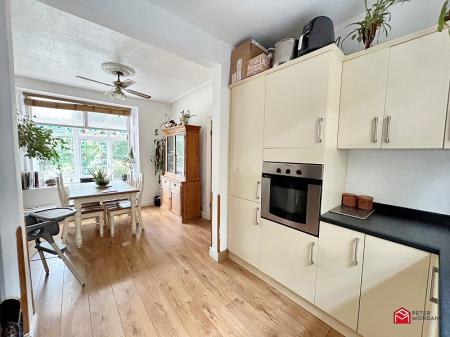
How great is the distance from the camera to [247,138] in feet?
6.67

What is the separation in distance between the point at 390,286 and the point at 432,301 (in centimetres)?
17

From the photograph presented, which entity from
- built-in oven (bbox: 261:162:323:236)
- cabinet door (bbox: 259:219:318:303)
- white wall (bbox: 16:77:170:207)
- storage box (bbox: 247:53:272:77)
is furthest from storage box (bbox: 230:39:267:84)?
white wall (bbox: 16:77:170:207)

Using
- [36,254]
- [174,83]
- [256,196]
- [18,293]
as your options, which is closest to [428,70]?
[256,196]

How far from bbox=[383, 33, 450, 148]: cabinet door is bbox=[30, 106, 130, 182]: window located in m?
4.92

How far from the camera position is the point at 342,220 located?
136 centimetres

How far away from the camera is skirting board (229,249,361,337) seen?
140 cm

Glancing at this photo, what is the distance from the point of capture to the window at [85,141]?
3773 millimetres

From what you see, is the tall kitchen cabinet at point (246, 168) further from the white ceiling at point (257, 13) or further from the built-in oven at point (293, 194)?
the white ceiling at point (257, 13)

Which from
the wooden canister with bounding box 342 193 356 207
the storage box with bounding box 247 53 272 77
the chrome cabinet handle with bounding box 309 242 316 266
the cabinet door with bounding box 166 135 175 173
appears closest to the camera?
the chrome cabinet handle with bounding box 309 242 316 266

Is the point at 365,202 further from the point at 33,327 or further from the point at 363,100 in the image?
the point at 33,327

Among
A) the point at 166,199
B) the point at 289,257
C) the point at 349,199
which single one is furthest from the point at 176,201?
the point at 349,199

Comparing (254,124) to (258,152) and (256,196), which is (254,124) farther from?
(256,196)

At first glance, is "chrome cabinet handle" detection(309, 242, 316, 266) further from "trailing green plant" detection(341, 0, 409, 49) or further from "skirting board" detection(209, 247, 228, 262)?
"trailing green plant" detection(341, 0, 409, 49)

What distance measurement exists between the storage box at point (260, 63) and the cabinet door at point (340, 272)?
1532mm
